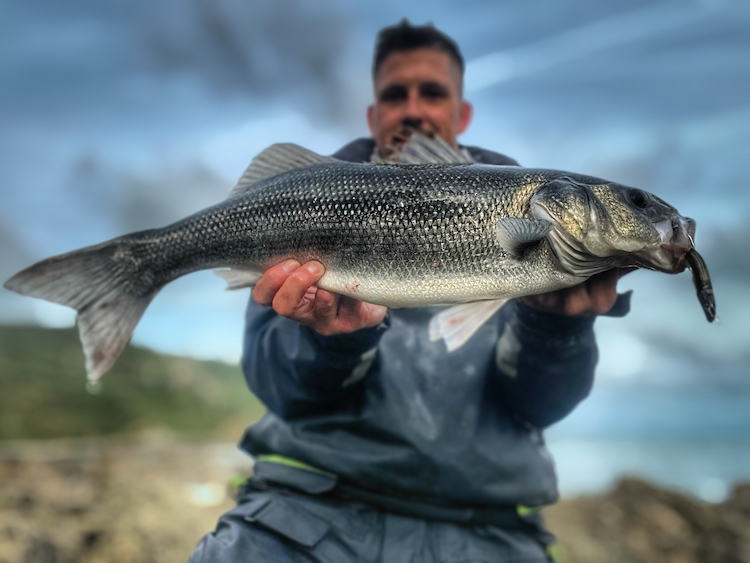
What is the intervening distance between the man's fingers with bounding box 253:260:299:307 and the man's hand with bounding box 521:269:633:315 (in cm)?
146

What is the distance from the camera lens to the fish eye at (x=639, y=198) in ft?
9.17

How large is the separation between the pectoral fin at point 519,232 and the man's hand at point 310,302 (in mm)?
909

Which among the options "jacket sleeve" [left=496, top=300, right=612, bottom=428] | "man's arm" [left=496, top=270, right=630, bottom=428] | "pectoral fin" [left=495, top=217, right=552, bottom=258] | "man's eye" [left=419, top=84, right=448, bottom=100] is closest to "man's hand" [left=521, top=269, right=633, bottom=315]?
"man's arm" [left=496, top=270, right=630, bottom=428]

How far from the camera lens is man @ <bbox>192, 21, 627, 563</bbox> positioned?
334 centimetres

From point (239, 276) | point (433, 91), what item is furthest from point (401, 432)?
point (433, 91)

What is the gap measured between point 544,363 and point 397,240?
141cm

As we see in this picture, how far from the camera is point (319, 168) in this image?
10.6 feet

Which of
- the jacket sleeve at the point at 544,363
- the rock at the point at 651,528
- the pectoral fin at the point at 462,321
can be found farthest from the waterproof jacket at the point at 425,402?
the rock at the point at 651,528

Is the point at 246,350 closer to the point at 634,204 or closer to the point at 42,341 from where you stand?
the point at 634,204

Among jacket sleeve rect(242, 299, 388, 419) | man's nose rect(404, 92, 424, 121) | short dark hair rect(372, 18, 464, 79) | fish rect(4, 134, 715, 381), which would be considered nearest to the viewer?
fish rect(4, 134, 715, 381)

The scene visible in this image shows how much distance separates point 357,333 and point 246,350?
4.19 feet

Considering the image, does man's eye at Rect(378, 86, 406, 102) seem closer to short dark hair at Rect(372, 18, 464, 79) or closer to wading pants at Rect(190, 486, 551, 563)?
short dark hair at Rect(372, 18, 464, 79)

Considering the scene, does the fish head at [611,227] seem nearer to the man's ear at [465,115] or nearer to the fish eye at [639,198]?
the fish eye at [639,198]

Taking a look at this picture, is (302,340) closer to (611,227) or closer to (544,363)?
(544,363)
